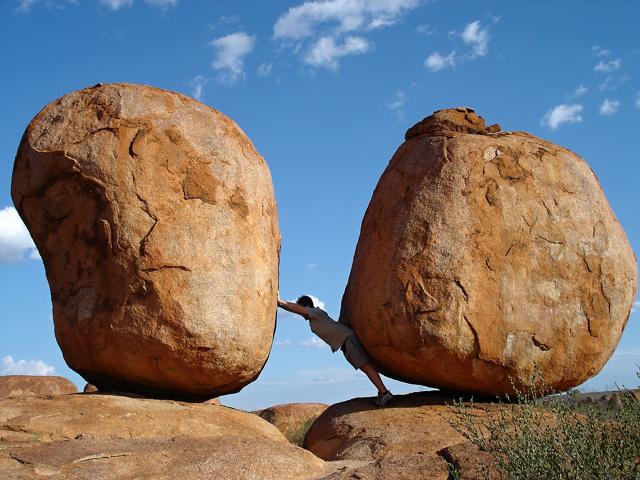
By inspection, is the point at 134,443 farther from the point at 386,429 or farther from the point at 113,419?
the point at 386,429

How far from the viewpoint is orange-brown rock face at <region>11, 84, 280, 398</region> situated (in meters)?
6.50

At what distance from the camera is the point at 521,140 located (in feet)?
27.5

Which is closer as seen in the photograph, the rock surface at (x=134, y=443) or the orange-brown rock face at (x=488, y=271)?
the rock surface at (x=134, y=443)

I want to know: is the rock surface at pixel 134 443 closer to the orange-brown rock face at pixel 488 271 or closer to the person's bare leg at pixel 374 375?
the person's bare leg at pixel 374 375

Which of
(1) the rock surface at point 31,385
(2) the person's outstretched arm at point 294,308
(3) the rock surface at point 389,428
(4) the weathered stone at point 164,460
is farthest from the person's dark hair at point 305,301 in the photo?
(1) the rock surface at point 31,385

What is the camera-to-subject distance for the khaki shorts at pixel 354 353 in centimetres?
810

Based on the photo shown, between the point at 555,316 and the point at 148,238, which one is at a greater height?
the point at 148,238

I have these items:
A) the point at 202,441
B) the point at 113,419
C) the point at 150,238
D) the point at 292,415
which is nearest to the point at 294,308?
the point at 150,238

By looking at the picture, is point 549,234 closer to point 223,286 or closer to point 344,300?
point 344,300

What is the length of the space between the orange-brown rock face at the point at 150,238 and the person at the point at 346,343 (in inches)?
43.5

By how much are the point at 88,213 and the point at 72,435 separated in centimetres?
185

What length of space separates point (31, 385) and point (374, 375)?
680cm

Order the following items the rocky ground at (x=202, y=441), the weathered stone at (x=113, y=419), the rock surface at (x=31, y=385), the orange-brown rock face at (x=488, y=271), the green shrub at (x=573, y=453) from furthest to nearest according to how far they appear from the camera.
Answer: the rock surface at (x=31, y=385) → the orange-brown rock face at (x=488, y=271) → the weathered stone at (x=113, y=419) → the rocky ground at (x=202, y=441) → the green shrub at (x=573, y=453)

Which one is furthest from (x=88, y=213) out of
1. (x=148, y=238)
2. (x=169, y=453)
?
(x=169, y=453)
